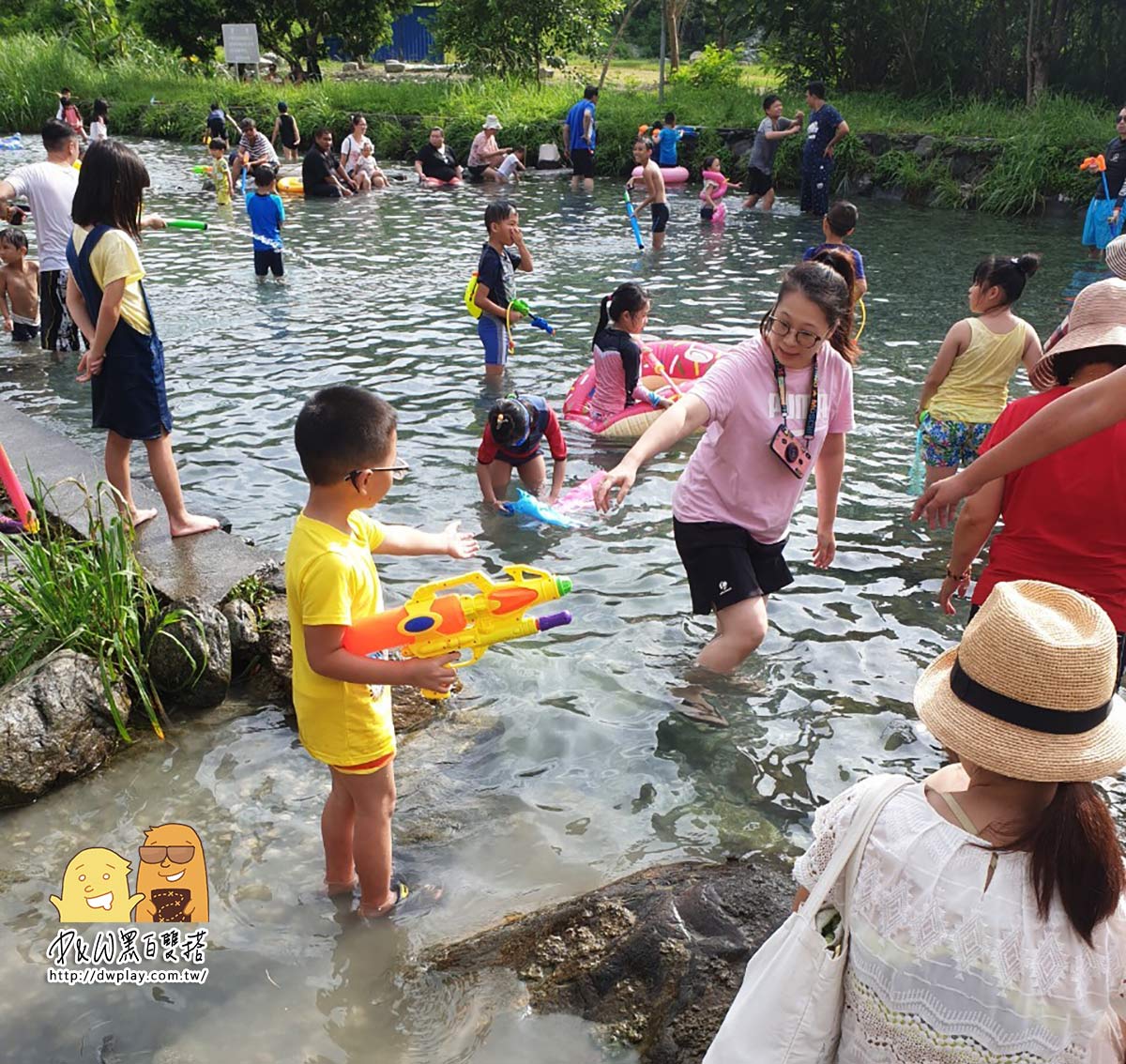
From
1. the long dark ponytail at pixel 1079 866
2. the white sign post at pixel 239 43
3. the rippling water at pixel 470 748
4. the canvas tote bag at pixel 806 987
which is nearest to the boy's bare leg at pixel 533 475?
the rippling water at pixel 470 748

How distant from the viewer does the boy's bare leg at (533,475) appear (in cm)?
655

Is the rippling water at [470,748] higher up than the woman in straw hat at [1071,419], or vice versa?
the woman in straw hat at [1071,419]

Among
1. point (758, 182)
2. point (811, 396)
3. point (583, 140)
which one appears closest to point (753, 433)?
point (811, 396)

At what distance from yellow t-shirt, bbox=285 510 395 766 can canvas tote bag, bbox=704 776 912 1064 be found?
1.45m

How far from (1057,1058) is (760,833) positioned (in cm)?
215

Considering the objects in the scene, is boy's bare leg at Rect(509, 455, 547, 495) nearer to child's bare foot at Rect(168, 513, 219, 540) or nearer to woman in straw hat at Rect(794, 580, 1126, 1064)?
child's bare foot at Rect(168, 513, 219, 540)

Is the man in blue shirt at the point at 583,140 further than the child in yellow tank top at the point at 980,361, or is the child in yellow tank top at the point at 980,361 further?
the man in blue shirt at the point at 583,140

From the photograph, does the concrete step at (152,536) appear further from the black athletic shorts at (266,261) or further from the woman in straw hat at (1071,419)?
the black athletic shorts at (266,261)

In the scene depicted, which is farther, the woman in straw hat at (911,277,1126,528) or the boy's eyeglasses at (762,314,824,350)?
the boy's eyeglasses at (762,314,824,350)

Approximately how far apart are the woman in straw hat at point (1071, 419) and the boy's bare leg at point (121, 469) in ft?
12.5

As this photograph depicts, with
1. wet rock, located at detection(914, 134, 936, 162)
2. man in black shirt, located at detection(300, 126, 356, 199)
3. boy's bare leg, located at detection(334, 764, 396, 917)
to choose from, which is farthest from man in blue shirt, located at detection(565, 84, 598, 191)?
boy's bare leg, located at detection(334, 764, 396, 917)

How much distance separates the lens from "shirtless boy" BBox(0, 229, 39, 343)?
982 cm

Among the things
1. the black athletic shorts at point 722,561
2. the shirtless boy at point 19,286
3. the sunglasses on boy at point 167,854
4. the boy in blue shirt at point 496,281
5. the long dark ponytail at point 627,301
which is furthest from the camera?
the shirtless boy at point 19,286

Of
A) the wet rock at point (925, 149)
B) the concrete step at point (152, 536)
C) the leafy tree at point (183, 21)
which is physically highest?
the leafy tree at point (183, 21)
